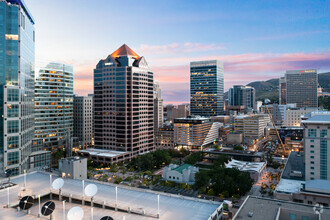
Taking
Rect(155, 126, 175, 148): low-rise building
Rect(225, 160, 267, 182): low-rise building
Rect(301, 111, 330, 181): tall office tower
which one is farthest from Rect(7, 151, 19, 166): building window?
Rect(155, 126, 175, 148): low-rise building

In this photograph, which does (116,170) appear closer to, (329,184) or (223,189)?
(223,189)

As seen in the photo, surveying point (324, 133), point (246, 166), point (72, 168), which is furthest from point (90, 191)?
point (246, 166)

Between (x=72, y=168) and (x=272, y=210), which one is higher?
(x=72, y=168)

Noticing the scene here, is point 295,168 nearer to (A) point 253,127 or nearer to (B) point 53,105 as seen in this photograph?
(A) point 253,127

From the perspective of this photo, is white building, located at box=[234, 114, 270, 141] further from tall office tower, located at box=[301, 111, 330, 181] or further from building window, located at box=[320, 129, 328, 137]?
building window, located at box=[320, 129, 328, 137]

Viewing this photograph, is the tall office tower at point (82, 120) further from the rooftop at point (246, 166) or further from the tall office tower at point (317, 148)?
the tall office tower at point (317, 148)

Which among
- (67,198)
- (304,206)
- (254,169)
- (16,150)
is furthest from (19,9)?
(254,169)
